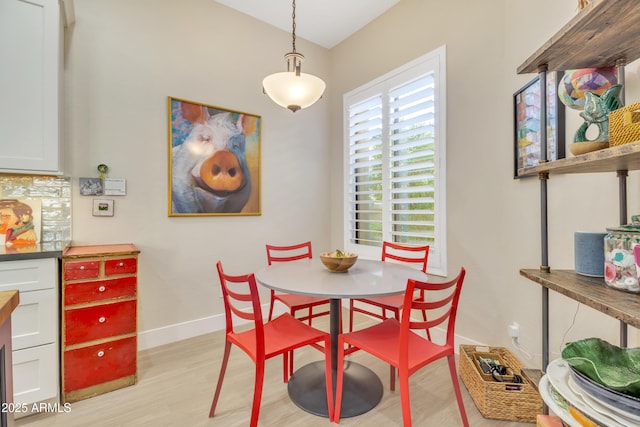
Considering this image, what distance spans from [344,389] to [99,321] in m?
1.64

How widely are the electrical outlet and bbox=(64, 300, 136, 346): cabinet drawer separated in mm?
2559

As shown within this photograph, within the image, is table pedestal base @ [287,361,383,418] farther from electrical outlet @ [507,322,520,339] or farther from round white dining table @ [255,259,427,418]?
electrical outlet @ [507,322,520,339]

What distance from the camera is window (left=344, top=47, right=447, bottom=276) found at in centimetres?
261

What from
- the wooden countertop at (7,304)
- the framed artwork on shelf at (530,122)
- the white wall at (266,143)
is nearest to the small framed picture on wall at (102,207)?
the white wall at (266,143)

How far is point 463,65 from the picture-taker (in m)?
2.42

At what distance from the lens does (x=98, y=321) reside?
195 centimetres

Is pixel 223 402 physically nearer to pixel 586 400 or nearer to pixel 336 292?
pixel 336 292

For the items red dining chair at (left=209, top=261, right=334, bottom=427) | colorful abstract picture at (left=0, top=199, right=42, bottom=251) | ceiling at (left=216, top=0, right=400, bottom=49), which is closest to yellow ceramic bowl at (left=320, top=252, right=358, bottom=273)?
red dining chair at (left=209, top=261, right=334, bottom=427)

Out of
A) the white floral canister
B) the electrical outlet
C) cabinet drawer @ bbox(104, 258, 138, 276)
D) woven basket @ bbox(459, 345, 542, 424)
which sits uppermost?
the white floral canister

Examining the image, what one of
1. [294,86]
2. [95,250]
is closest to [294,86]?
[294,86]

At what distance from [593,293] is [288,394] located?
5.70 ft

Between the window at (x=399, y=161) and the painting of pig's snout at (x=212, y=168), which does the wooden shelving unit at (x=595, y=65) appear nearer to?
the window at (x=399, y=161)

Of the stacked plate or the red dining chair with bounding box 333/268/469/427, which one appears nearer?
the stacked plate

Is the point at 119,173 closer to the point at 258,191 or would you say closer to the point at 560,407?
the point at 258,191
